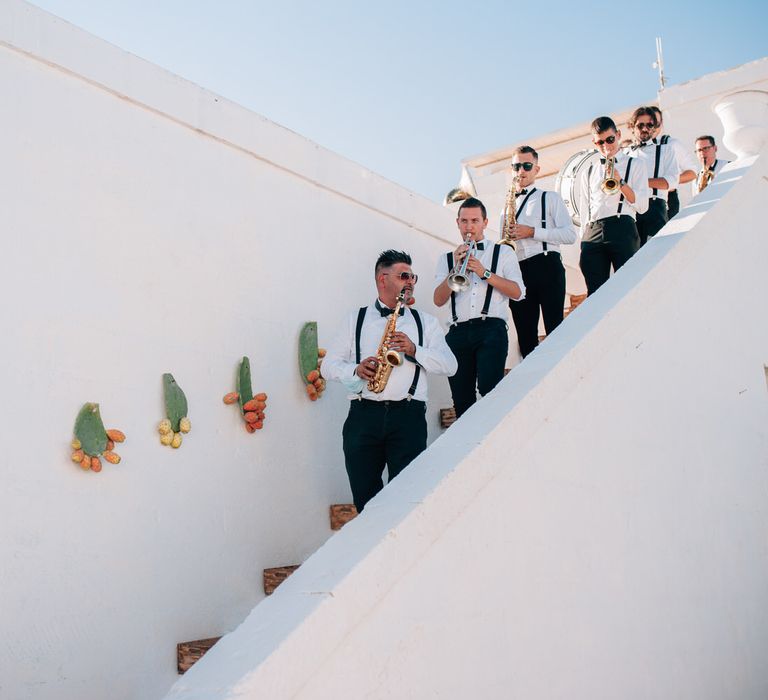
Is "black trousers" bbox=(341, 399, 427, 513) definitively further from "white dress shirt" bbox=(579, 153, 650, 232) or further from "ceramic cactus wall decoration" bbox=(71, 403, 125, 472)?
"white dress shirt" bbox=(579, 153, 650, 232)

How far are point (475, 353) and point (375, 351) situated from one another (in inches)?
26.9

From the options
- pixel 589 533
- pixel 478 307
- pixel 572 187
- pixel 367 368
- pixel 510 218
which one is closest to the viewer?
pixel 589 533

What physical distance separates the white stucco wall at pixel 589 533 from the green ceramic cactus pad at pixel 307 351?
167 cm

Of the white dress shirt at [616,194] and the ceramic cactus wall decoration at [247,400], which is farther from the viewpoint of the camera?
the white dress shirt at [616,194]

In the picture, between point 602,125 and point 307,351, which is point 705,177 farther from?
point 307,351

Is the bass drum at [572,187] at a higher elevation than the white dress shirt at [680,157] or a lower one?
→ higher

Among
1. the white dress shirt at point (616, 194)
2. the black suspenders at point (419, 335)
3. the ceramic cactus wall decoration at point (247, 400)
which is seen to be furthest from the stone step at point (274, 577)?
the white dress shirt at point (616, 194)

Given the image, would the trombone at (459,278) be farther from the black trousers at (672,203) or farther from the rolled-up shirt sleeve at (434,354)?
the black trousers at (672,203)

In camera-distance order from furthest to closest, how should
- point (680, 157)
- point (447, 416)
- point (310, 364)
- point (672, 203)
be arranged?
point (672, 203)
point (680, 157)
point (447, 416)
point (310, 364)

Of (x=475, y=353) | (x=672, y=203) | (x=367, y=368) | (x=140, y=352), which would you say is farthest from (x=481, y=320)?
(x=672, y=203)

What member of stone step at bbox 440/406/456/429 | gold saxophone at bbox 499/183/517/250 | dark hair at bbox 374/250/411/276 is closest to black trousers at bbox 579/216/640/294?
gold saxophone at bbox 499/183/517/250

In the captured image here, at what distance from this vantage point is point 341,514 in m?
5.12

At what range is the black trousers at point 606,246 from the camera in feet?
18.9

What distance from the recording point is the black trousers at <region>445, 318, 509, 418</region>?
494 centimetres
